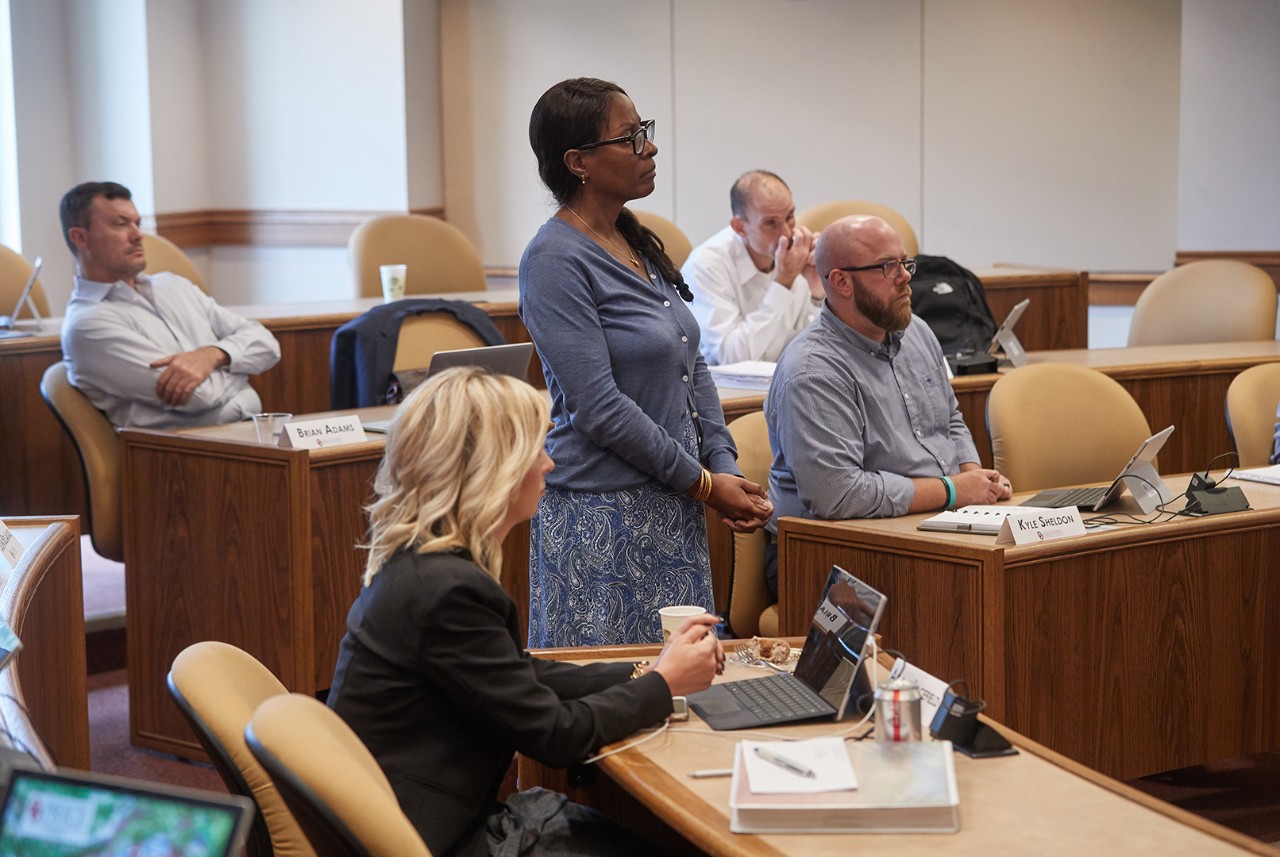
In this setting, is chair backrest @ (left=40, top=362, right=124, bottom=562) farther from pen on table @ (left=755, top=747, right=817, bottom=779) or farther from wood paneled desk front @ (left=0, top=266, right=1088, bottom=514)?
pen on table @ (left=755, top=747, right=817, bottom=779)

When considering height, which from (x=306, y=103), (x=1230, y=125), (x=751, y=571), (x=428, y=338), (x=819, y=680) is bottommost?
(x=751, y=571)

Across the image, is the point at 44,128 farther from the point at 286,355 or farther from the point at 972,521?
the point at 972,521

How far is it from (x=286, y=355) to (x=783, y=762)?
3500 millimetres

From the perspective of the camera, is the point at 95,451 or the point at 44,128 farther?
the point at 44,128

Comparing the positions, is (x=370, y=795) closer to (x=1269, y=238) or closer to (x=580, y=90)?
(x=580, y=90)

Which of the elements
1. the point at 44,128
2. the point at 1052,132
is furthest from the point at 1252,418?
the point at 44,128

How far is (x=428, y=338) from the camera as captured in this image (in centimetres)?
416

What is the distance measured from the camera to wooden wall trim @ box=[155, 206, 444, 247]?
23.8 feet

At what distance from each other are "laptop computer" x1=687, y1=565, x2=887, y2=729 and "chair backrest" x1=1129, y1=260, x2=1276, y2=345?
3444 millimetres

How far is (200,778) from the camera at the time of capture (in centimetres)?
321

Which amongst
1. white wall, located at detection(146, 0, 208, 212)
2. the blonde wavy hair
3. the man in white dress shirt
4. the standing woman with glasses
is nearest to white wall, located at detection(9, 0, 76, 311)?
white wall, located at detection(146, 0, 208, 212)

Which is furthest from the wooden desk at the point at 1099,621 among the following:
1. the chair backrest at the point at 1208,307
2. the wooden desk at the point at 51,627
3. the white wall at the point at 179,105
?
the white wall at the point at 179,105

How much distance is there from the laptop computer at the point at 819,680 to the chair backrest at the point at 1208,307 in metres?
3.44

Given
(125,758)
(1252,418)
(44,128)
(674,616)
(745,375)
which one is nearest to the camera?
(674,616)
